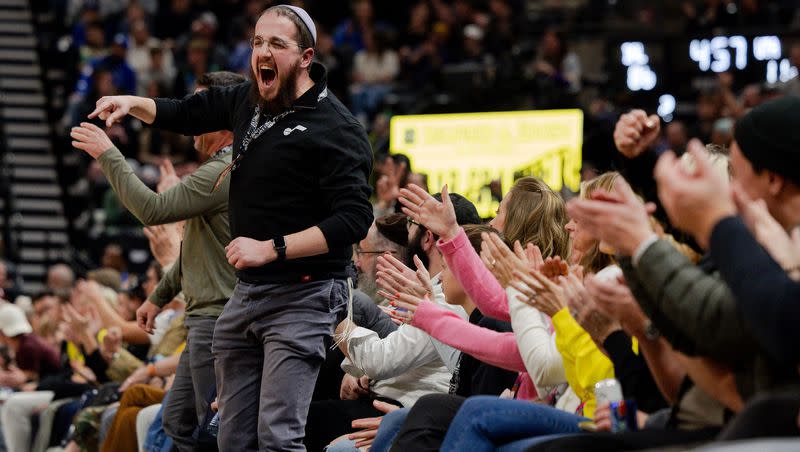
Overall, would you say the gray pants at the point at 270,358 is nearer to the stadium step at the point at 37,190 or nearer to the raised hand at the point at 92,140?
the raised hand at the point at 92,140

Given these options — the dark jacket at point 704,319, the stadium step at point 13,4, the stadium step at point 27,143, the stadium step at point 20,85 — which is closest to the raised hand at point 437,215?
the dark jacket at point 704,319

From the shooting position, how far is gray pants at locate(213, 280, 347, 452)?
449 cm

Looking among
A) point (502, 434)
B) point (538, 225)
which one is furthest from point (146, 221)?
point (502, 434)

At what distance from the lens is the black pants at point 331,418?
532 cm

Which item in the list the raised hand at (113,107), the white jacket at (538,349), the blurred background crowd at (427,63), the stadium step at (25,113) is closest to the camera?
the white jacket at (538,349)

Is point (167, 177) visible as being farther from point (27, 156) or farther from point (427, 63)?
point (27, 156)

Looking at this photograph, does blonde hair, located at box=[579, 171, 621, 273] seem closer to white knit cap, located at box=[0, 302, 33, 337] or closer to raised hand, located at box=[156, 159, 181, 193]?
raised hand, located at box=[156, 159, 181, 193]

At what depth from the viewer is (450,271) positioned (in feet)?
16.0

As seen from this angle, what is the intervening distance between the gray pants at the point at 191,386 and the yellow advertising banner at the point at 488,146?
6385 mm

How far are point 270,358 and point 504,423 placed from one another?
991 millimetres

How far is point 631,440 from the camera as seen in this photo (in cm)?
328

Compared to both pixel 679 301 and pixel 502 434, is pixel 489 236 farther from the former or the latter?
pixel 679 301

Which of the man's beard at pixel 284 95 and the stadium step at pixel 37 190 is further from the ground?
the man's beard at pixel 284 95

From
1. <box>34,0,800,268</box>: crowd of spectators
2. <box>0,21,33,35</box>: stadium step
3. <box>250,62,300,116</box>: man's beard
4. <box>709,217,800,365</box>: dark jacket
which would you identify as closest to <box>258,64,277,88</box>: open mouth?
<box>250,62,300,116</box>: man's beard
